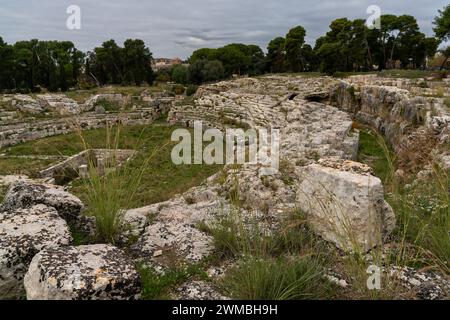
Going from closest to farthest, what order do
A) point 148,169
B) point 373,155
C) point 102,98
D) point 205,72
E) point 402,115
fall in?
point 373,155
point 402,115
point 148,169
point 102,98
point 205,72

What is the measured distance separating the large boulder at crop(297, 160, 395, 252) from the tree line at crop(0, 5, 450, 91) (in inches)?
1282

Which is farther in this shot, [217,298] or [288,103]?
[288,103]

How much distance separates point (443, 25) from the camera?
94.8ft

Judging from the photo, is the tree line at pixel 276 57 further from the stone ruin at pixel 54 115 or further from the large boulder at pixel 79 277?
the large boulder at pixel 79 277

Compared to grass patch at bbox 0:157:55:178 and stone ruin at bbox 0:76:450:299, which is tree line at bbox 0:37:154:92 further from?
stone ruin at bbox 0:76:450:299

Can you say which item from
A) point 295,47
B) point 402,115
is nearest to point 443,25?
point 295,47

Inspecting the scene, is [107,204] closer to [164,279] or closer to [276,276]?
[164,279]

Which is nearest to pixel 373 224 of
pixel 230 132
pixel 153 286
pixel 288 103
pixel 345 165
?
pixel 345 165

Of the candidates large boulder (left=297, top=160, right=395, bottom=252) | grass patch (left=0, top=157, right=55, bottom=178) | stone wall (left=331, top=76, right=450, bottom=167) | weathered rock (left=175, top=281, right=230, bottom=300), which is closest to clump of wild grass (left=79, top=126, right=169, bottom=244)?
weathered rock (left=175, top=281, right=230, bottom=300)

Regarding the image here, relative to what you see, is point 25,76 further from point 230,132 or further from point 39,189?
point 39,189

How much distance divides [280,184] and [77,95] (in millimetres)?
31499

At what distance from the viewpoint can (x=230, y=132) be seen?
55.6 feet

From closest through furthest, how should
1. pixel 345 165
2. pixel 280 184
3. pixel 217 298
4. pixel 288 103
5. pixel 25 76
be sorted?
pixel 217 298 → pixel 345 165 → pixel 280 184 → pixel 288 103 → pixel 25 76

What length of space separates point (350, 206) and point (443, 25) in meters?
33.3
